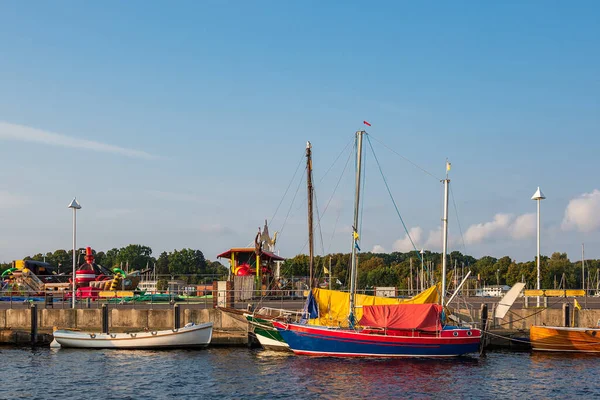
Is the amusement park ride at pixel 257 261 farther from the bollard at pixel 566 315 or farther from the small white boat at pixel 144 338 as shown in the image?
the bollard at pixel 566 315

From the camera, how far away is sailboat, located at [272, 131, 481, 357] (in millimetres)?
39125

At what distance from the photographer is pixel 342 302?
140 ft

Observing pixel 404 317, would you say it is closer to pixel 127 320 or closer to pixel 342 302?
pixel 342 302

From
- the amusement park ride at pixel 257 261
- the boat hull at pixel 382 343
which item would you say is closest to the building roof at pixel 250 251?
the amusement park ride at pixel 257 261

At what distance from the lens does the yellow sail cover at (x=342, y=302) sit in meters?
41.5

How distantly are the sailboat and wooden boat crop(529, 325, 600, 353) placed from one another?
4420 mm

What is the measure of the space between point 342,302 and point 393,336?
15.4 ft

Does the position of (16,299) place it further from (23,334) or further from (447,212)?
(447,212)

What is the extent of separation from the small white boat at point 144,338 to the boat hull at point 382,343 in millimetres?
6547

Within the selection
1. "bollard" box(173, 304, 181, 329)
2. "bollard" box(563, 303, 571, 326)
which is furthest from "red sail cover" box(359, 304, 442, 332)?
"bollard" box(173, 304, 181, 329)

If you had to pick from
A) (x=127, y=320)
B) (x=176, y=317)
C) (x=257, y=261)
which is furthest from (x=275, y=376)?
(x=257, y=261)

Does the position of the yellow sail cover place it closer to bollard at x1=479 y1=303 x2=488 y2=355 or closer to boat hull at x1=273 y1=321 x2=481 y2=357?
boat hull at x1=273 y1=321 x2=481 y2=357

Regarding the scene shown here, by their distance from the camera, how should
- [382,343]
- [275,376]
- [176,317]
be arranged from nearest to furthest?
[275,376], [382,343], [176,317]

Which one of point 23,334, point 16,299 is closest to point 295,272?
point 16,299
